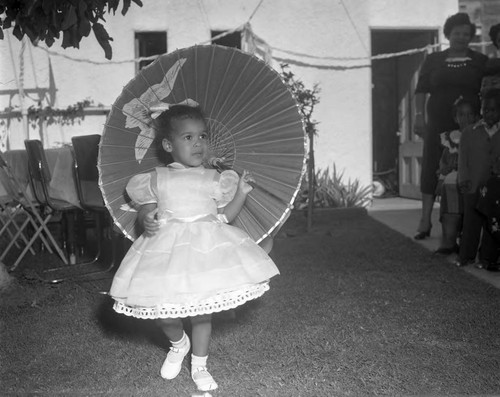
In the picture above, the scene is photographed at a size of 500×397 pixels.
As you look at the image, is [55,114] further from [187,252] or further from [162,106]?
[187,252]

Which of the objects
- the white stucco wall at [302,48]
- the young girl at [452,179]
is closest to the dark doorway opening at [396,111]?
the white stucco wall at [302,48]

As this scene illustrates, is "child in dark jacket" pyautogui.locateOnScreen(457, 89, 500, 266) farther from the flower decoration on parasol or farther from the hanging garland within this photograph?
the hanging garland

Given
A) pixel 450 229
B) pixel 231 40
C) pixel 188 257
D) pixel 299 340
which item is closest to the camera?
pixel 188 257

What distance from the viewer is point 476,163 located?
553 centimetres

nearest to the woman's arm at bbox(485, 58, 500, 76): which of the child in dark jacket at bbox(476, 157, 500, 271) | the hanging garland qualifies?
the child in dark jacket at bbox(476, 157, 500, 271)

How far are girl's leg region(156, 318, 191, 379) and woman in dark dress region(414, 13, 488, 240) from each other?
13.5 feet

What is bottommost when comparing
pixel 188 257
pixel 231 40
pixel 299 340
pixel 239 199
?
pixel 299 340

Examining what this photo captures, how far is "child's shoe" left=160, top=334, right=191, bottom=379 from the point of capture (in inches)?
131

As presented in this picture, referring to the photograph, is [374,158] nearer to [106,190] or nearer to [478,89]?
[478,89]

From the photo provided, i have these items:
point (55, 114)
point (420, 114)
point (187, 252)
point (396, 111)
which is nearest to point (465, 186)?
point (420, 114)

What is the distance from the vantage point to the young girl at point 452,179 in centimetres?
603

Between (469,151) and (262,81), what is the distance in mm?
2578

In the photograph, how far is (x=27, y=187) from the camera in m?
6.54

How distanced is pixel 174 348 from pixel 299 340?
0.76 meters
